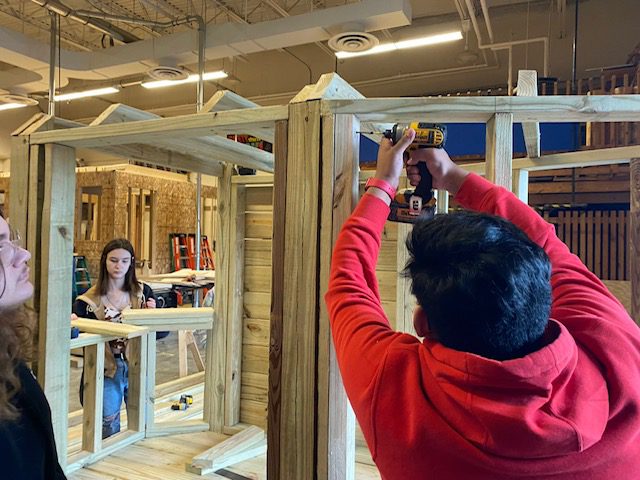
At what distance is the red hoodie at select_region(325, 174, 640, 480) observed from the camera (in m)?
0.74

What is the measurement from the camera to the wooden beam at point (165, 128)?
4.98 ft

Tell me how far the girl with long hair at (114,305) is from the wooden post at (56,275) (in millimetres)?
1247

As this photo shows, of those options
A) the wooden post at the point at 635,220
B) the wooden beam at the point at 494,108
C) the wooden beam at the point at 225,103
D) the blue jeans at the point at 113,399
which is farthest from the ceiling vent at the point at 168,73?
the wooden beam at the point at 494,108

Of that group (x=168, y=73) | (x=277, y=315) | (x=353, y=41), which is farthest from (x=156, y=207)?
(x=277, y=315)

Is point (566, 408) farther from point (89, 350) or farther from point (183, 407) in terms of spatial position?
point (183, 407)

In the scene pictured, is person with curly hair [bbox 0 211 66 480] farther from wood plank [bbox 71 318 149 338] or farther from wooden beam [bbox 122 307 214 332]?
wooden beam [bbox 122 307 214 332]

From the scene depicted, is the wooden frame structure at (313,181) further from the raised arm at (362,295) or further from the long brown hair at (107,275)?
the long brown hair at (107,275)

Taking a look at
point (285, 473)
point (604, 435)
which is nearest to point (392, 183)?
point (604, 435)

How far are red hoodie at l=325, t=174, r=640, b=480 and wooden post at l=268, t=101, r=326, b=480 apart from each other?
0.40 metres

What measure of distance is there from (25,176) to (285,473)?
59.6 inches

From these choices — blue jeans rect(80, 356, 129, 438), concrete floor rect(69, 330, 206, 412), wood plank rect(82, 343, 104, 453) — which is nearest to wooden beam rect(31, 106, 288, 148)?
wood plank rect(82, 343, 104, 453)

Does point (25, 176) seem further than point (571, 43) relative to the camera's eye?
No

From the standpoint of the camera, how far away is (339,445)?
1.38 meters

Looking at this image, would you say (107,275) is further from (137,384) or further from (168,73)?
(168,73)
